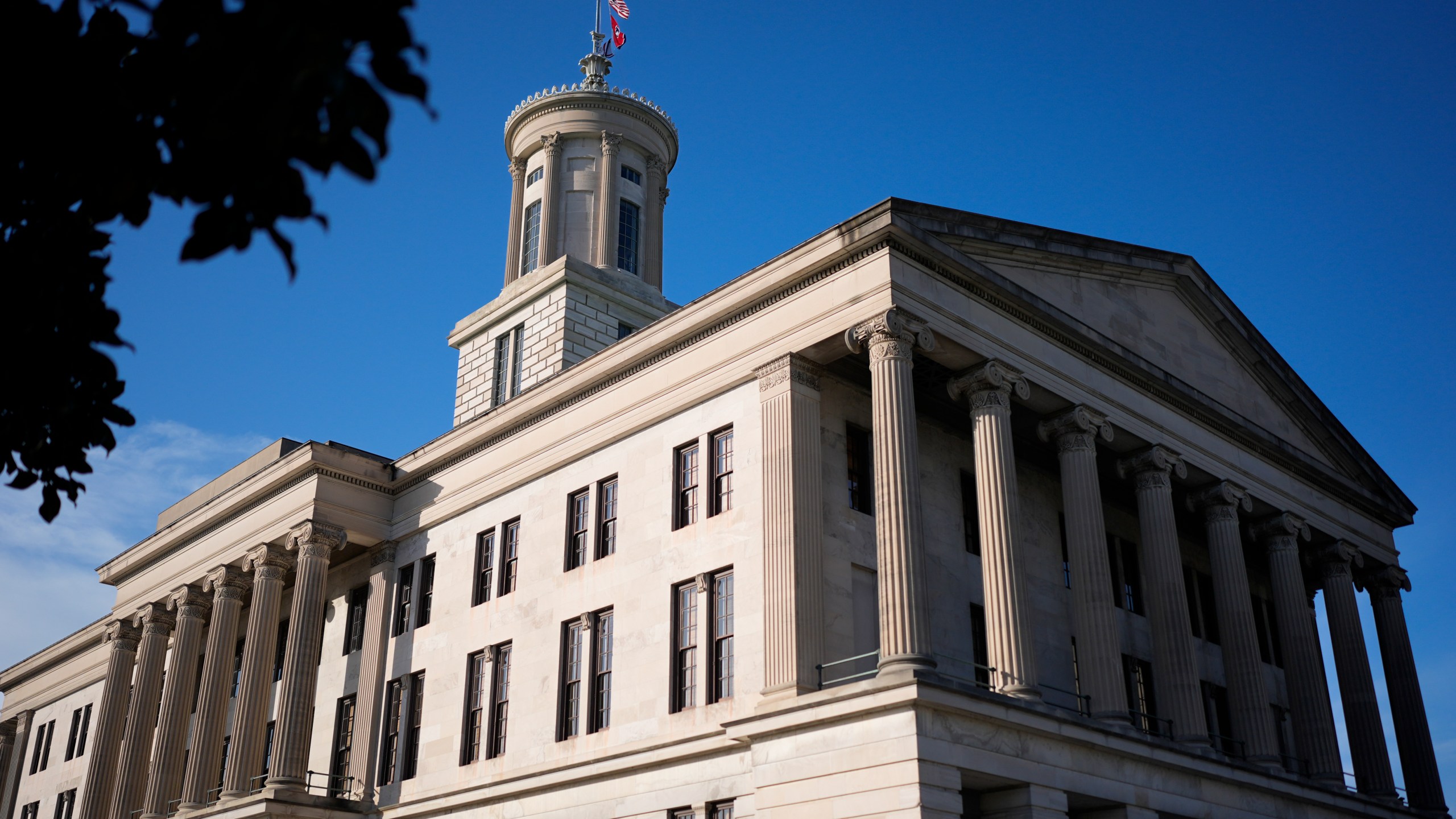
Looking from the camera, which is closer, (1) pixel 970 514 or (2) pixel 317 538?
(1) pixel 970 514

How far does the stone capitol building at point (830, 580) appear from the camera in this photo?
84.1ft

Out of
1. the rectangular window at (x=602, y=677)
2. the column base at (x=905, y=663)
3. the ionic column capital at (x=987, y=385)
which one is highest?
the ionic column capital at (x=987, y=385)

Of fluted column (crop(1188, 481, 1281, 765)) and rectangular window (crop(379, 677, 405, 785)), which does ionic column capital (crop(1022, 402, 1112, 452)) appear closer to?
fluted column (crop(1188, 481, 1281, 765))

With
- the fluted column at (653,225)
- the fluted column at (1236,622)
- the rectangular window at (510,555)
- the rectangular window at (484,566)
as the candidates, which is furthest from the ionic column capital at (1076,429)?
the fluted column at (653,225)

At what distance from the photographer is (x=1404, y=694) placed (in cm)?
3903

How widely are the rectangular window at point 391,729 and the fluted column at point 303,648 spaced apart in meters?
2.24

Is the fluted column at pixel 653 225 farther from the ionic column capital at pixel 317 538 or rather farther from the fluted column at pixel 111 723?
the fluted column at pixel 111 723

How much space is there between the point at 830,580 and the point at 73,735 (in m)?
44.5

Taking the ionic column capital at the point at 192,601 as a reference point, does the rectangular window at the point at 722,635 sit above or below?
below

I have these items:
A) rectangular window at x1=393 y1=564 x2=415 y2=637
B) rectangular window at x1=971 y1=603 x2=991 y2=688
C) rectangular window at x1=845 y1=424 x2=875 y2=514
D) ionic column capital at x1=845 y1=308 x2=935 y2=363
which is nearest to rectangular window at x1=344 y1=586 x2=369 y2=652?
rectangular window at x1=393 y1=564 x2=415 y2=637

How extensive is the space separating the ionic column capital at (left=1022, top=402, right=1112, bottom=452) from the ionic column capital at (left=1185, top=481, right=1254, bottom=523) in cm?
548

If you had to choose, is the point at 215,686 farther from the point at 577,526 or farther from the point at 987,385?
the point at 987,385

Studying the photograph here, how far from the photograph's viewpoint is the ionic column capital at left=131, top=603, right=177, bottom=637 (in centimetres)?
4403

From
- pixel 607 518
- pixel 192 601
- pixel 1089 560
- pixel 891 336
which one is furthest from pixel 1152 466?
pixel 192 601
